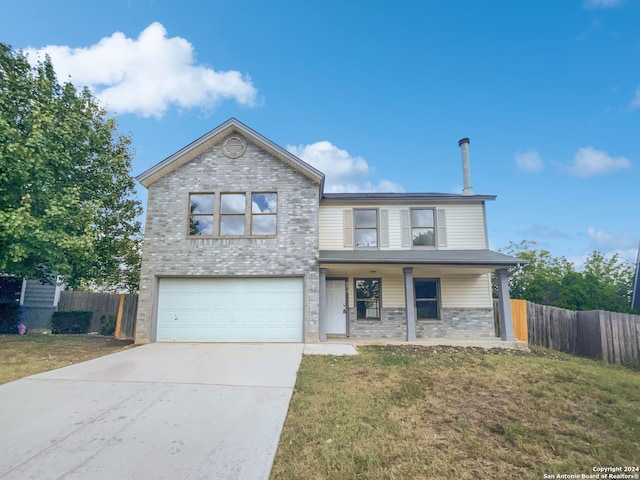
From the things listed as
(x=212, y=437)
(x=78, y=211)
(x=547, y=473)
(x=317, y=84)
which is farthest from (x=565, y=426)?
(x=317, y=84)

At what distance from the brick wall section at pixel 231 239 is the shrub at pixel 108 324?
4.27 metres

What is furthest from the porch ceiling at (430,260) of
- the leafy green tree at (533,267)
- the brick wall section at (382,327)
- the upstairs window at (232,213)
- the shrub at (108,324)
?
the leafy green tree at (533,267)

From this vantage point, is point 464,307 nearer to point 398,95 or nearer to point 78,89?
point 398,95

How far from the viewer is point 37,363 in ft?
24.5

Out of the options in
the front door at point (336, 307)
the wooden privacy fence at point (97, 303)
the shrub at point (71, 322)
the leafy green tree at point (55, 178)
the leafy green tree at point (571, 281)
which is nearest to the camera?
the leafy green tree at point (55, 178)

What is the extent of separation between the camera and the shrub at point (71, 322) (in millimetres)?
13789

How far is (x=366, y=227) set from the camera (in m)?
12.6

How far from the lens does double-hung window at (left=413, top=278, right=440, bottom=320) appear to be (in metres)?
12.1

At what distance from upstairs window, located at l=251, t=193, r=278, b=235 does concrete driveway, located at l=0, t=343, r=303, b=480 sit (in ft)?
15.8

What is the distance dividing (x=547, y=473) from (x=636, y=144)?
23.7 metres

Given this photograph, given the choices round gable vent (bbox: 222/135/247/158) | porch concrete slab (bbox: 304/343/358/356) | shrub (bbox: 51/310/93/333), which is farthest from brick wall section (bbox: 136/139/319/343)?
shrub (bbox: 51/310/93/333)

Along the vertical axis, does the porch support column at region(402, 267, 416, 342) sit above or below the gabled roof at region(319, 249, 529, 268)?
below

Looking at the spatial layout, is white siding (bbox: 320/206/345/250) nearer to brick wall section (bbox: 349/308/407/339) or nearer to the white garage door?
the white garage door

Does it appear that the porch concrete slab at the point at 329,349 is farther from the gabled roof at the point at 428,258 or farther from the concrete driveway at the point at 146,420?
the gabled roof at the point at 428,258
